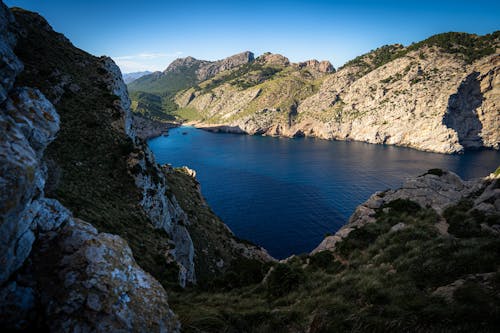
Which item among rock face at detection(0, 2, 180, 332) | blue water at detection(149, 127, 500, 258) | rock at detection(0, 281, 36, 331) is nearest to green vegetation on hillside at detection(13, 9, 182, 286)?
rock face at detection(0, 2, 180, 332)

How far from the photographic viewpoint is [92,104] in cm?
3048

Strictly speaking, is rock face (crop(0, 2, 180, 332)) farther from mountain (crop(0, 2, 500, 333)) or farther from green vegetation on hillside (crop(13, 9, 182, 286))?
green vegetation on hillside (crop(13, 9, 182, 286))

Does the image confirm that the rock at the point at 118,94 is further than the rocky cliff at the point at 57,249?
Yes

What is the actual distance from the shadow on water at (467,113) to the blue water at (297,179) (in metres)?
14.4

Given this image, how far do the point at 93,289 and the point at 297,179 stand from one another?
9423 cm

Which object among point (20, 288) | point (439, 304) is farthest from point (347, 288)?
point (20, 288)

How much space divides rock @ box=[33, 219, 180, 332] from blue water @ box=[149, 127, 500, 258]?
159ft

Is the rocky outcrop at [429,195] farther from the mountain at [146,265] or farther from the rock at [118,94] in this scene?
the rock at [118,94]

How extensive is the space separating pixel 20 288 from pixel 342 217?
67365 mm

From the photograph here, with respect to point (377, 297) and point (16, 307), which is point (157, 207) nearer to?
point (16, 307)

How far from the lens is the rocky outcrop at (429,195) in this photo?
920 inches

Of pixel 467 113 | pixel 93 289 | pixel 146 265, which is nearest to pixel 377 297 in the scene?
pixel 93 289

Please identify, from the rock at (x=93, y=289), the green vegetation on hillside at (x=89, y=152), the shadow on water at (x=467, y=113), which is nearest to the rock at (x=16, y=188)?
the rock at (x=93, y=289)

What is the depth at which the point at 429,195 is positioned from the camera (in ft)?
102
